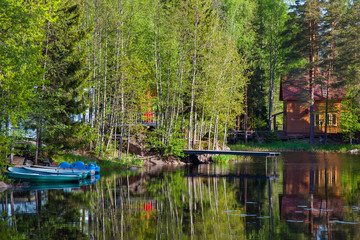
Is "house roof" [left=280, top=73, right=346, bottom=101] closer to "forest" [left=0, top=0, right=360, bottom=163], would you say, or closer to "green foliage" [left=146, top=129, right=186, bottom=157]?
"forest" [left=0, top=0, right=360, bottom=163]

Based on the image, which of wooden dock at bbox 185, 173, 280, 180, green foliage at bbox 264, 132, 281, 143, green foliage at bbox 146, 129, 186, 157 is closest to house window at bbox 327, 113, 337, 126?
green foliage at bbox 264, 132, 281, 143

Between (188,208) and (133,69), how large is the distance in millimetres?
15991

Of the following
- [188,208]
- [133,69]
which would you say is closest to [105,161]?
[133,69]

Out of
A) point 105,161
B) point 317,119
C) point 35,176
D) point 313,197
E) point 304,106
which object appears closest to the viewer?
point 313,197

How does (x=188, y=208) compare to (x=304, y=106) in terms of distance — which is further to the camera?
(x=304, y=106)

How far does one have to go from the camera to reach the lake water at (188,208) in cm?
1041

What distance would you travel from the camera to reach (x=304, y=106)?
4522 centimetres

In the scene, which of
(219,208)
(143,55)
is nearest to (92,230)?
(219,208)

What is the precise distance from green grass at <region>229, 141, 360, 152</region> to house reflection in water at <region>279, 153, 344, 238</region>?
587 inches

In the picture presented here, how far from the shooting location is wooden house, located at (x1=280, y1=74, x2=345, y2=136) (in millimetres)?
44969

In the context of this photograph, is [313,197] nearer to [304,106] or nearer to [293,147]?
[293,147]

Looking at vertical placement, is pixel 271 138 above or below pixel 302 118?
below

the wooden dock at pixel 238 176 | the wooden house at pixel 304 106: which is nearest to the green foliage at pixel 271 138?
the wooden house at pixel 304 106

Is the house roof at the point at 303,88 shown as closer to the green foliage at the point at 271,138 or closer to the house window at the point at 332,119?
the house window at the point at 332,119
